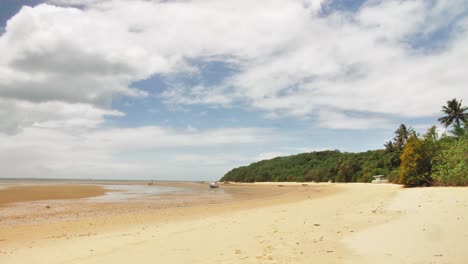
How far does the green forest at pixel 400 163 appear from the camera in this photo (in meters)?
35.0

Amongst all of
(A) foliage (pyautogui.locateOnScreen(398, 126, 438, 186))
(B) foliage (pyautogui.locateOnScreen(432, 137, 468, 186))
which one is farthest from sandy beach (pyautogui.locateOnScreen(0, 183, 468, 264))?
(A) foliage (pyautogui.locateOnScreen(398, 126, 438, 186))

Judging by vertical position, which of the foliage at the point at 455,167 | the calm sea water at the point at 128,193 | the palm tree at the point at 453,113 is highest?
the palm tree at the point at 453,113

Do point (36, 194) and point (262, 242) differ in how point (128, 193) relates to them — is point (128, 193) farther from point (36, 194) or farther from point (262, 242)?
point (262, 242)

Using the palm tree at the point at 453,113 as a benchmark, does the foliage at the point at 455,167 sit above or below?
below

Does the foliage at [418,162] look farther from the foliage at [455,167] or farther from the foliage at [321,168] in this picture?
the foliage at [321,168]

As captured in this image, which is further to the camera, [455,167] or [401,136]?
[401,136]

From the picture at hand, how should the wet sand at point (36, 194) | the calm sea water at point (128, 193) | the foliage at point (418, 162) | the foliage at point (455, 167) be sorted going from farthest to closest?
1. the foliage at point (418, 162)
2. the calm sea water at point (128, 193)
3. the foliage at point (455, 167)
4. the wet sand at point (36, 194)

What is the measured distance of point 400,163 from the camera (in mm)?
74438

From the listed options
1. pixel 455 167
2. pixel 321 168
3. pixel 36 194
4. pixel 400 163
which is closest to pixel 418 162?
pixel 455 167

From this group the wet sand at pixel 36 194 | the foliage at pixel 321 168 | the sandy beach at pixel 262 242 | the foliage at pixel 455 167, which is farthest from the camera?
the foliage at pixel 321 168

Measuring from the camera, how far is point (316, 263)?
705 cm

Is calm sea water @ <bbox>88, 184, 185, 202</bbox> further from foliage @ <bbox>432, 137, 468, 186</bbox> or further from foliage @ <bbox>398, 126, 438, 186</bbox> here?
foliage @ <bbox>398, 126, 438, 186</bbox>

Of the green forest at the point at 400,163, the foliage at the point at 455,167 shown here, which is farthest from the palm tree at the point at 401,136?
the foliage at the point at 455,167

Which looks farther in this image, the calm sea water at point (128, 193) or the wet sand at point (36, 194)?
the calm sea water at point (128, 193)
